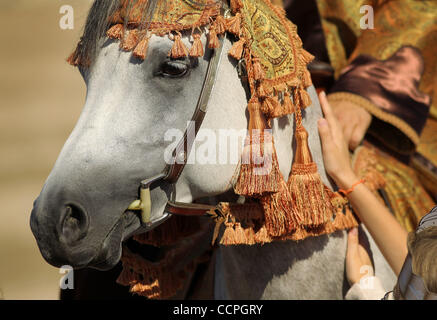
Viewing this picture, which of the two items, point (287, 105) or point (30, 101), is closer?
point (287, 105)

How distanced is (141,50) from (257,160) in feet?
1.05

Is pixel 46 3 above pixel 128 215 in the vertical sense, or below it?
above

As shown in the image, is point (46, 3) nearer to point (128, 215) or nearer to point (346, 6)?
point (346, 6)

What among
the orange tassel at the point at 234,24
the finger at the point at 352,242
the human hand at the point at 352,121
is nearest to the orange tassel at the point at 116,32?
the orange tassel at the point at 234,24

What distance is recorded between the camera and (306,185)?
1.14 m

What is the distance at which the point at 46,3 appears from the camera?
4.27 m

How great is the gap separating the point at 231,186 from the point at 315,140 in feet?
0.81

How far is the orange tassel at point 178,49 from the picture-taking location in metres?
1.01

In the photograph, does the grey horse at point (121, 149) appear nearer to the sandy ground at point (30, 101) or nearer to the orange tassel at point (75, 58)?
the orange tassel at point (75, 58)

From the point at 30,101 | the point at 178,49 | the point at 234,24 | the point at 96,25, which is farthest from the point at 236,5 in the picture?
the point at 30,101

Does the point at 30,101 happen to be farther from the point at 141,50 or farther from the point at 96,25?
the point at 141,50

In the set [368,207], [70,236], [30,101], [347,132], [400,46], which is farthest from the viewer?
[30,101]

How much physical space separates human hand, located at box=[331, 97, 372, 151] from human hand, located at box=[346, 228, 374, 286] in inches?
9.2
